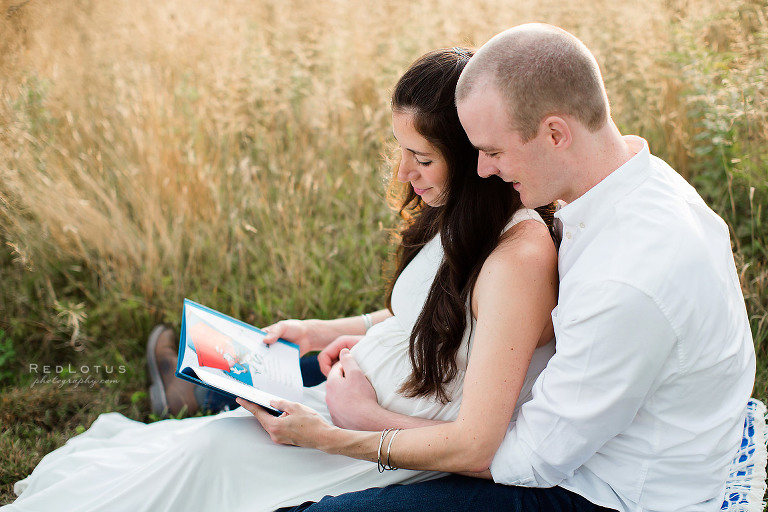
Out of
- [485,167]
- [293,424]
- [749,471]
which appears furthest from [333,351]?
[749,471]

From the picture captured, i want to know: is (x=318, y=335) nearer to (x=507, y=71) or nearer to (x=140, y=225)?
(x=507, y=71)

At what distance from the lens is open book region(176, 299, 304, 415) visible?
2068 millimetres

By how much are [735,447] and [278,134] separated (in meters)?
3.15

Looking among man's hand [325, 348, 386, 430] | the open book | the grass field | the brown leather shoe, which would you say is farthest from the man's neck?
the brown leather shoe

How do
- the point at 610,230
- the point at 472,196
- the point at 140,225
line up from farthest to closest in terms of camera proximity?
the point at 140,225
the point at 472,196
the point at 610,230

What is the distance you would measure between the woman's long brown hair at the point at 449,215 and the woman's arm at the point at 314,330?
2.19 ft

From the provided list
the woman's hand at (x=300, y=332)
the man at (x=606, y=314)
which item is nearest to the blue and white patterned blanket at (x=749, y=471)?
the man at (x=606, y=314)

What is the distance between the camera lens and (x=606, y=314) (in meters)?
1.60

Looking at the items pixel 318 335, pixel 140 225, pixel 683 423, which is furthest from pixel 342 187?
pixel 683 423

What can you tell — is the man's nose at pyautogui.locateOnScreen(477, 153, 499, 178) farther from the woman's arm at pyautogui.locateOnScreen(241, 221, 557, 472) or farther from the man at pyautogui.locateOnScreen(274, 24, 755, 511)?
the woman's arm at pyautogui.locateOnScreen(241, 221, 557, 472)

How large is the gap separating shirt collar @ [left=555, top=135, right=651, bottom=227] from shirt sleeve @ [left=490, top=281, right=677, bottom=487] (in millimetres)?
234

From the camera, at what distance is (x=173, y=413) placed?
318 centimetres

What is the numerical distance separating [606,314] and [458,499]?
68 centimetres

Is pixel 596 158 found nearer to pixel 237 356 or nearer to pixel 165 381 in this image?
pixel 237 356
